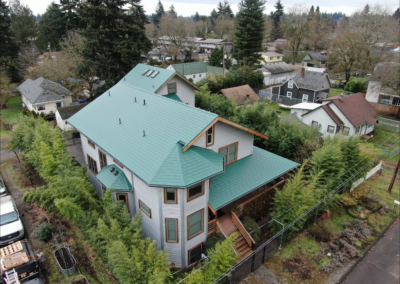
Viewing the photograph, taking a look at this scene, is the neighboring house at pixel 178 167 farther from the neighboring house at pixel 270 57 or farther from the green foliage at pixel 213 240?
the neighboring house at pixel 270 57

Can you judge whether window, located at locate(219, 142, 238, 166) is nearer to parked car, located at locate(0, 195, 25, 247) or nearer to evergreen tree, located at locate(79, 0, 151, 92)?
parked car, located at locate(0, 195, 25, 247)

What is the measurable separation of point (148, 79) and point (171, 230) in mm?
19445

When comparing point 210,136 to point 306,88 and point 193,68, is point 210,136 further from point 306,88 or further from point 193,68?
point 193,68

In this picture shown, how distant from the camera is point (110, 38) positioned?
118 ft

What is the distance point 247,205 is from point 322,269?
211 inches

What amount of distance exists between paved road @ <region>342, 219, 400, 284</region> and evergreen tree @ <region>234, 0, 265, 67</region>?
1656 inches

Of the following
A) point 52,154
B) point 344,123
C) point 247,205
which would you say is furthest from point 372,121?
point 52,154

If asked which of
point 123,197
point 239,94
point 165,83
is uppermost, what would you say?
point 165,83

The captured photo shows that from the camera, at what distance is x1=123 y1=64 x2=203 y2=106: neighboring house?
2808 centimetres

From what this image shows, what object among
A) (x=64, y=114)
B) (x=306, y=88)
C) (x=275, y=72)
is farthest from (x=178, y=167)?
(x=275, y=72)

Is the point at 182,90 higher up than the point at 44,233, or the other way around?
the point at 182,90

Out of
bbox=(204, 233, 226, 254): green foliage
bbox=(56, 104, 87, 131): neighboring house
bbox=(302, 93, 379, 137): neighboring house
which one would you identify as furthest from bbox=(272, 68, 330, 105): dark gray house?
bbox=(204, 233, 226, 254): green foliage

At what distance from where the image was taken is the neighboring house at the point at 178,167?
13945 mm

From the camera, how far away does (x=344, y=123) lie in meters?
31.8
